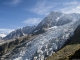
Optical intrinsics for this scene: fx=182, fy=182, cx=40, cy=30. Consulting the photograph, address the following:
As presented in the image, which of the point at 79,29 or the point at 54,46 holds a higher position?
the point at 79,29

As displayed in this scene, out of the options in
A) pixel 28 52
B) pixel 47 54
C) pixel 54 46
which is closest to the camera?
pixel 47 54

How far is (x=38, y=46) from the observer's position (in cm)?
19788

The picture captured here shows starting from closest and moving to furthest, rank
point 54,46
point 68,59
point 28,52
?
1. point 68,59
2. point 54,46
3. point 28,52

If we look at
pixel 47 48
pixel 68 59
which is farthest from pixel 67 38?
pixel 68 59

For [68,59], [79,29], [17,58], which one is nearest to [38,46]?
[17,58]

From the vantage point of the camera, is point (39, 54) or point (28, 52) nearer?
point (39, 54)

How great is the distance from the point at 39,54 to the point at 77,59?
5026 inches

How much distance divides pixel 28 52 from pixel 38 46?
12.8 meters

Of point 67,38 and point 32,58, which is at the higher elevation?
point 67,38

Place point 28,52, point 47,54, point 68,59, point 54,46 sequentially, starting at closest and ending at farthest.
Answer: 1. point 68,59
2. point 47,54
3. point 54,46
4. point 28,52

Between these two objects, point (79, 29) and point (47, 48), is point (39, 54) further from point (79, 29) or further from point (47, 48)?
point (79, 29)

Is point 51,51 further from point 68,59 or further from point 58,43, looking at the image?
point 68,59

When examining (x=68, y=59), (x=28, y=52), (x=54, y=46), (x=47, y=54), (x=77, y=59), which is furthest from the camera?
(x=28, y=52)

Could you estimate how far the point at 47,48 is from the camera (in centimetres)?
18475
